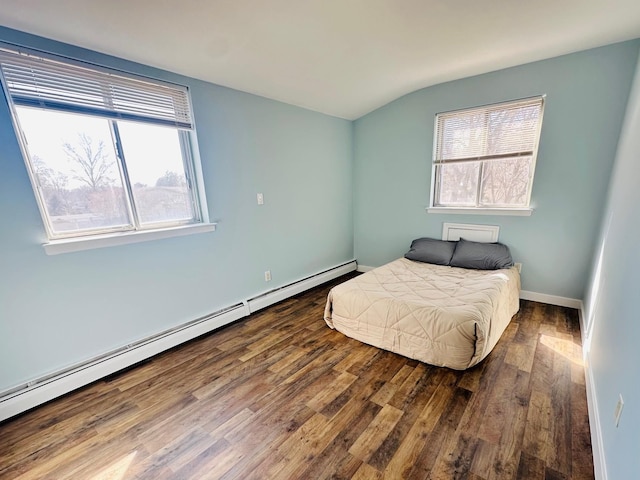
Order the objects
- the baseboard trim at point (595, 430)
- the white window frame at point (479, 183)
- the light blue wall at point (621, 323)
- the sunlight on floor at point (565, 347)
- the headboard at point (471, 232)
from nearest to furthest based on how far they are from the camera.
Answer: the light blue wall at point (621, 323)
the baseboard trim at point (595, 430)
the sunlight on floor at point (565, 347)
the white window frame at point (479, 183)
the headboard at point (471, 232)

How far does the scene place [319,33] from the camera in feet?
6.48

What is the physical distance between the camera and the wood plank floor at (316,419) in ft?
4.30

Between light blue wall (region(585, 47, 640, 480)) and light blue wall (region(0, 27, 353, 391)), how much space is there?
2679 millimetres

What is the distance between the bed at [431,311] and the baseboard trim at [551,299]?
294 mm

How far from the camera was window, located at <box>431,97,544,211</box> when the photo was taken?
2.81 metres

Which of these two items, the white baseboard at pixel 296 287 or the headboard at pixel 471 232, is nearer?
the white baseboard at pixel 296 287

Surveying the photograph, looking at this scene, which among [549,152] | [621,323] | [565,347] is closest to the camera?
[621,323]

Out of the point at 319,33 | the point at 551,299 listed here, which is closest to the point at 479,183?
the point at 551,299

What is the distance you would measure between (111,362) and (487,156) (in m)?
4.02

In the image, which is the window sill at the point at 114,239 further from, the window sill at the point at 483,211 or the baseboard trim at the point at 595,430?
the baseboard trim at the point at 595,430

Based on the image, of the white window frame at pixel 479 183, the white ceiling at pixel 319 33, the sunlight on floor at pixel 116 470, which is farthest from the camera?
the white window frame at pixel 479 183

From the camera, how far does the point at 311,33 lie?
6.44 feet

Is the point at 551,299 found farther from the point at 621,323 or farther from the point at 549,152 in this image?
the point at 621,323

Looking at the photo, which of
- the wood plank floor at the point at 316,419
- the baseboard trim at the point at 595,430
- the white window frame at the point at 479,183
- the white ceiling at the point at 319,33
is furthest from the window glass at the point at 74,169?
the white window frame at the point at 479,183
